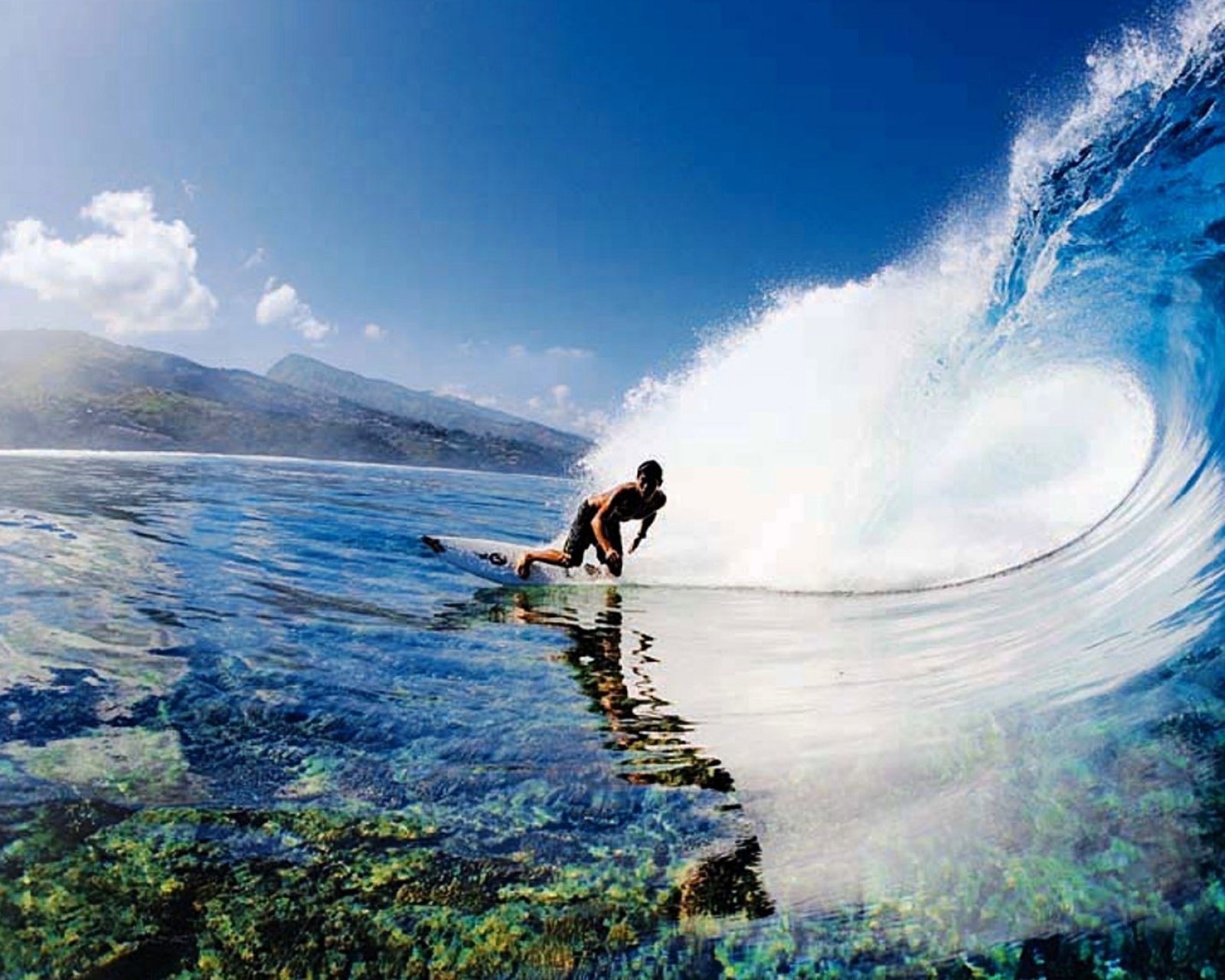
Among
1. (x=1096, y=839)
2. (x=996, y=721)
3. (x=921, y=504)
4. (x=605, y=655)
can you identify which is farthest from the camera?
(x=921, y=504)

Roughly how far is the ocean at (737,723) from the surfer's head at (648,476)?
71.2 inches

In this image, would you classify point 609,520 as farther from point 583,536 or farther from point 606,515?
point 583,536

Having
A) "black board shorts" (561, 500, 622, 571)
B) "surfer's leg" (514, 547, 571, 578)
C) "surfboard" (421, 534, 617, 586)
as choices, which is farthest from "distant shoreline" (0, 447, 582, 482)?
"black board shorts" (561, 500, 622, 571)

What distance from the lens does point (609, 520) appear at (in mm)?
11961

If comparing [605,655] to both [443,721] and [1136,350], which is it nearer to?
[443,721]

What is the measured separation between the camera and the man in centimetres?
1178

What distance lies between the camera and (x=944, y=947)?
3.04 m

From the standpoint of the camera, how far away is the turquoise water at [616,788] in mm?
3051

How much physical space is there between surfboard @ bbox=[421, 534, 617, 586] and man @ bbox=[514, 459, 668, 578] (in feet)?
0.37

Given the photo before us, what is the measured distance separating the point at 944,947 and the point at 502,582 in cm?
1010

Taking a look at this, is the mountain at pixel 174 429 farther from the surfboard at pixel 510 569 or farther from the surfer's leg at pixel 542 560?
the surfer's leg at pixel 542 560

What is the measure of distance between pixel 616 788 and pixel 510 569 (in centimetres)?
843

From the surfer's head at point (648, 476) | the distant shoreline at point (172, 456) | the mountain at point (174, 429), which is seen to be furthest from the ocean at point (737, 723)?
the mountain at point (174, 429)

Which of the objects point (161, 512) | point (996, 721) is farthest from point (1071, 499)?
point (161, 512)
